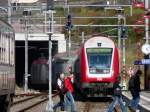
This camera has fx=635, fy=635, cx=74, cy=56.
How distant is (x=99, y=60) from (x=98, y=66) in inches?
17.2

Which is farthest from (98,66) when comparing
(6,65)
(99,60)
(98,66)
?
(6,65)

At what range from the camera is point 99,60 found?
37781 mm

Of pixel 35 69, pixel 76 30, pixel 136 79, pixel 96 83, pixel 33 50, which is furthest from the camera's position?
pixel 76 30

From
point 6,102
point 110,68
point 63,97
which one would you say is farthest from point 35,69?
point 6,102

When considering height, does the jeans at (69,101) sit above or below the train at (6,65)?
below

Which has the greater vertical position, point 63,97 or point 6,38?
point 6,38

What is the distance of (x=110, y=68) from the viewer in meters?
37.5

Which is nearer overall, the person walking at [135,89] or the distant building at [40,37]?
the person walking at [135,89]

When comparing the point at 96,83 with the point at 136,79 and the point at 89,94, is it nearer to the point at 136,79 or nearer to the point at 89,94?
the point at 89,94

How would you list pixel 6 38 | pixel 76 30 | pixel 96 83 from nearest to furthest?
pixel 6 38 → pixel 96 83 → pixel 76 30

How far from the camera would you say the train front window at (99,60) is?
37.5 metres

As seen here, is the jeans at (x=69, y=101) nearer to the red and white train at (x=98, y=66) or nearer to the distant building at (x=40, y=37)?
the red and white train at (x=98, y=66)

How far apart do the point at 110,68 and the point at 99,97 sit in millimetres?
4403

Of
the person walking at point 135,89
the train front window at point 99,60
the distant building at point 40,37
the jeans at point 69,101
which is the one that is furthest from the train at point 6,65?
the distant building at point 40,37
